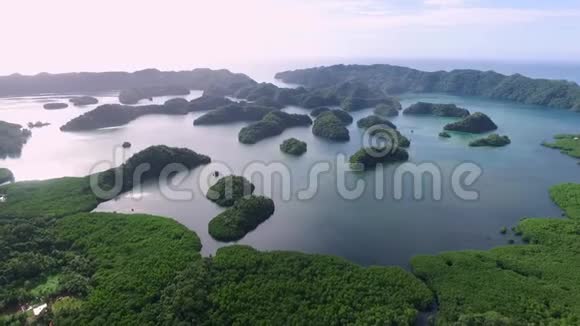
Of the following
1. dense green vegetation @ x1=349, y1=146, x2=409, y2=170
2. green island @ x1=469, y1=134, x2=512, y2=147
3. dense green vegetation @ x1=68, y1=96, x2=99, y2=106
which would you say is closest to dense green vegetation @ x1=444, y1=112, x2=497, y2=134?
green island @ x1=469, y1=134, x2=512, y2=147

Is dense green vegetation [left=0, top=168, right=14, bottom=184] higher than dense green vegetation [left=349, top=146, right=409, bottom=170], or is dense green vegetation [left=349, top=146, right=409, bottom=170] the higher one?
dense green vegetation [left=349, top=146, right=409, bottom=170]

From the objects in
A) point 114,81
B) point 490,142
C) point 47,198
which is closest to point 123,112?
point 47,198

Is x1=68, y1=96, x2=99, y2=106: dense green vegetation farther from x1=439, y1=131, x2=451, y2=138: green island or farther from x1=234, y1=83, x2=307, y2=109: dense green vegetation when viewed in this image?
x1=439, y1=131, x2=451, y2=138: green island

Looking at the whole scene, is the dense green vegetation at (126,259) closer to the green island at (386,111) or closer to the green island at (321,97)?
the green island at (321,97)

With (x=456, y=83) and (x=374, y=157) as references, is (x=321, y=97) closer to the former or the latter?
(x=374, y=157)

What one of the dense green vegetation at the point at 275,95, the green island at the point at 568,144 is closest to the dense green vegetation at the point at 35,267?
the green island at the point at 568,144

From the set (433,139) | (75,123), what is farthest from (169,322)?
(75,123)
